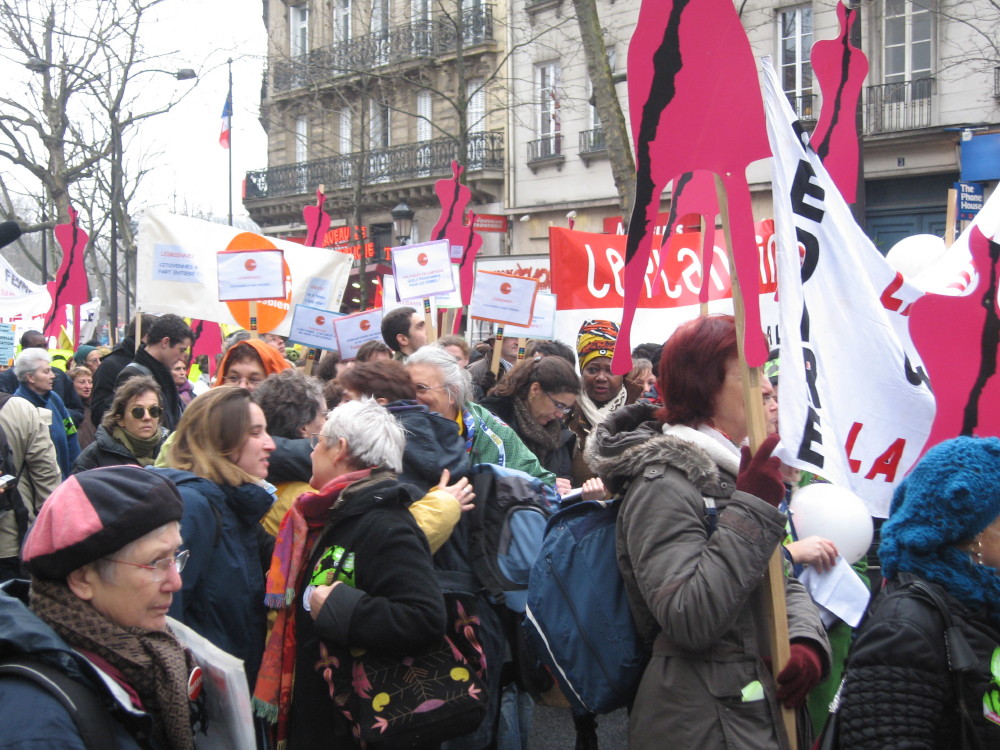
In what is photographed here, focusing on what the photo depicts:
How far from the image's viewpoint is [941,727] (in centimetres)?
199

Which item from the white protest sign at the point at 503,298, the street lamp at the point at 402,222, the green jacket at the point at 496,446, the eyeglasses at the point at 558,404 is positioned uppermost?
the street lamp at the point at 402,222

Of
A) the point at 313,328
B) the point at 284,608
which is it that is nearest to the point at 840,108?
the point at 284,608

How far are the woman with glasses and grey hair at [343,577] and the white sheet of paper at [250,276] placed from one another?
4.77 m

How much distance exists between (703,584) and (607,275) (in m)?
5.88

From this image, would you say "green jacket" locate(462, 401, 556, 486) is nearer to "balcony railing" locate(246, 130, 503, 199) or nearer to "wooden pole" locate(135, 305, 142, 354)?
A: "wooden pole" locate(135, 305, 142, 354)

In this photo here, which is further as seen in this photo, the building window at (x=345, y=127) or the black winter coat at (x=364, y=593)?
the building window at (x=345, y=127)

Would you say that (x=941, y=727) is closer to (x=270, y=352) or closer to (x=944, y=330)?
(x=944, y=330)

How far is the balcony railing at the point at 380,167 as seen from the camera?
26703 mm

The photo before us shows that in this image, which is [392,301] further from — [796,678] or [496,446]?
[796,678]

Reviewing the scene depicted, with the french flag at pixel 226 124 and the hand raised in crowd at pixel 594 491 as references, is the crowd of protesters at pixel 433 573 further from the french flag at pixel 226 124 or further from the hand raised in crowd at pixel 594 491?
the french flag at pixel 226 124

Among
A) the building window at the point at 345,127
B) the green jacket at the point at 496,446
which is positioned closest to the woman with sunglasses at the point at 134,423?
the green jacket at the point at 496,446

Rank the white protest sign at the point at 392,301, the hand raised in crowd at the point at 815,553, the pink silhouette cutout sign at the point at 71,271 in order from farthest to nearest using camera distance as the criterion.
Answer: the pink silhouette cutout sign at the point at 71,271 → the white protest sign at the point at 392,301 → the hand raised in crowd at the point at 815,553

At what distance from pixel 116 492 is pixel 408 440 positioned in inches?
61.8

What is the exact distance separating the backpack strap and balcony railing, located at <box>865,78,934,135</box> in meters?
18.9
